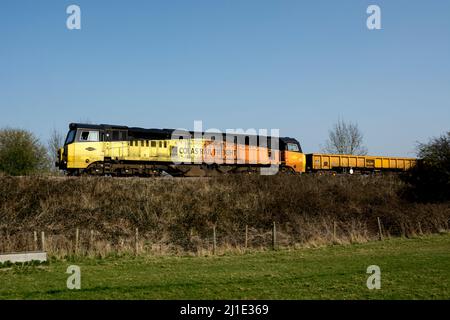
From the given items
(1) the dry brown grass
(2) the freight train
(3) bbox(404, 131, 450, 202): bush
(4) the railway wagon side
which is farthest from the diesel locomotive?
(3) bbox(404, 131, 450, 202): bush

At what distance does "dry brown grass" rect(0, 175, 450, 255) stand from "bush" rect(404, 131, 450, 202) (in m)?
2.17

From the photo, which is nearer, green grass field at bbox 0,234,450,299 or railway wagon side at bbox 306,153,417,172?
green grass field at bbox 0,234,450,299

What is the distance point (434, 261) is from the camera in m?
13.6

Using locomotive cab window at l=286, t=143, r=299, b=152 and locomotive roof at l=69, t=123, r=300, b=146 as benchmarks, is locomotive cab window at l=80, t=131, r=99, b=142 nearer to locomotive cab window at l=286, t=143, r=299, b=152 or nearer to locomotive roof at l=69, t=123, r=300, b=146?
locomotive roof at l=69, t=123, r=300, b=146

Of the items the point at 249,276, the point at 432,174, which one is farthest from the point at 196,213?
the point at 432,174

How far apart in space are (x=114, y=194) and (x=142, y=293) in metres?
16.0

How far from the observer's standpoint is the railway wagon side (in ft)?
127

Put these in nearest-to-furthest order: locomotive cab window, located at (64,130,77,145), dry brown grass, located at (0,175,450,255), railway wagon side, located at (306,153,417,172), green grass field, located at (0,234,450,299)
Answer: green grass field, located at (0,234,450,299), dry brown grass, located at (0,175,450,255), locomotive cab window, located at (64,130,77,145), railway wagon side, located at (306,153,417,172)

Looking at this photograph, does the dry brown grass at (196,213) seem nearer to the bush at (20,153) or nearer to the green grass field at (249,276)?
the green grass field at (249,276)

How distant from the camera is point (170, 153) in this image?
96.6 feet

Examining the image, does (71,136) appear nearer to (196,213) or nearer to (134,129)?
(134,129)

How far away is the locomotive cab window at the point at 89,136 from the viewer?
87.8 feet
